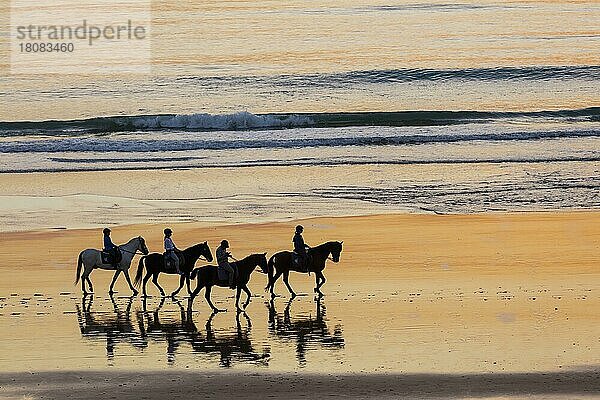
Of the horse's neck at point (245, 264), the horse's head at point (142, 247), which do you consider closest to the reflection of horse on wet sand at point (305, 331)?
the horse's neck at point (245, 264)

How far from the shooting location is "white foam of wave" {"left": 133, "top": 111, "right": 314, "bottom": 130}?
49.1 metres

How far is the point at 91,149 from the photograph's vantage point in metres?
41.9

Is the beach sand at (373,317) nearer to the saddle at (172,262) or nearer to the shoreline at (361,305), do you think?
the shoreline at (361,305)

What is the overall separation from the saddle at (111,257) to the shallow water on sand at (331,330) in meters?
0.70

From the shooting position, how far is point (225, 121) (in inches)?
1959

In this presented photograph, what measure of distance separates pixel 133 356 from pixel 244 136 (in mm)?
29983

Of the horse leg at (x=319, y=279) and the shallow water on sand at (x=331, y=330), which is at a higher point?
the horse leg at (x=319, y=279)

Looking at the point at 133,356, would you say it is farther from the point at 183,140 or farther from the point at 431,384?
the point at 183,140

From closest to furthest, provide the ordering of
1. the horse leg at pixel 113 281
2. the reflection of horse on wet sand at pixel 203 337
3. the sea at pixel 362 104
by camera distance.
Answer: the reflection of horse on wet sand at pixel 203 337 → the horse leg at pixel 113 281 → the sea at pixel 362 104

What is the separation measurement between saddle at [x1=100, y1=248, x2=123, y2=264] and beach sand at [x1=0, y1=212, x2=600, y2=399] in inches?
20.9

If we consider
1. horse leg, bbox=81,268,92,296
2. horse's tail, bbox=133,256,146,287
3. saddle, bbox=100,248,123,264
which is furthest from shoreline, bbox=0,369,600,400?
saddle, bbox=100,248,123,264

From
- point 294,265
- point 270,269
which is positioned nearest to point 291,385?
point 270,269

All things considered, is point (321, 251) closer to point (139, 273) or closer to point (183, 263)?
point (183, 263)

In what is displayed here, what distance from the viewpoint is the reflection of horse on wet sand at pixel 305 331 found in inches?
628
